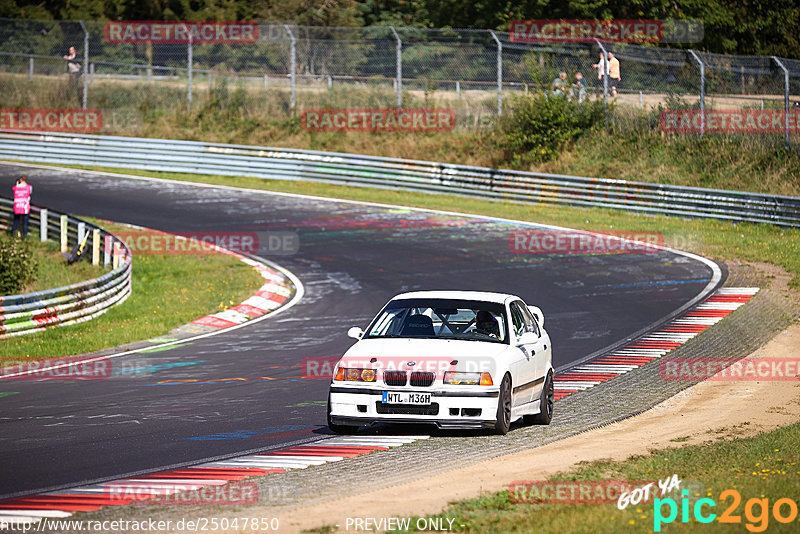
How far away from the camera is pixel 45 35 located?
140 feet

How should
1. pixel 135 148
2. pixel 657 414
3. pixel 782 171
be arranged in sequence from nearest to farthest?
1. pixel 657 414
2. pixel 782 171
3. pixel 135 148

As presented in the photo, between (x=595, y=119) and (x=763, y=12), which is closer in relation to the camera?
(x=595, y=119)

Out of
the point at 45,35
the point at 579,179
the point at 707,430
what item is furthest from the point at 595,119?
the point at 707,430

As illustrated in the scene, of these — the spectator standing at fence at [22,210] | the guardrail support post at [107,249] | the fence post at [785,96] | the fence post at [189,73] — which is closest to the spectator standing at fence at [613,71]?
the fence post at [785,96]

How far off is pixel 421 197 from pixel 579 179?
5.35 m

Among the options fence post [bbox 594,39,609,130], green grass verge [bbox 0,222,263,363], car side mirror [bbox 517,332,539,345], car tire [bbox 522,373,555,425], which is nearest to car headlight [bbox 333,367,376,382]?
car side mirror [bbox 517,332,539,345]

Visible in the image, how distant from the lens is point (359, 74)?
39375mm

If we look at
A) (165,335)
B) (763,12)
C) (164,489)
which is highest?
(763,12)

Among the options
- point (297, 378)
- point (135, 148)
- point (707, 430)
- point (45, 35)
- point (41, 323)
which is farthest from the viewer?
point (45, 35)

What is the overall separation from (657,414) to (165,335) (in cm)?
990

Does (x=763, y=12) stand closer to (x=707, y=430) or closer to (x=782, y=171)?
(x=782, y=171)

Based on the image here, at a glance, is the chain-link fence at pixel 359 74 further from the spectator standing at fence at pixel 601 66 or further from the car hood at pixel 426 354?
the car hood at pixel 426 354

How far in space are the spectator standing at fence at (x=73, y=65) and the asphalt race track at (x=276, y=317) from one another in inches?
210

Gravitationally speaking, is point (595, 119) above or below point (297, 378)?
above
